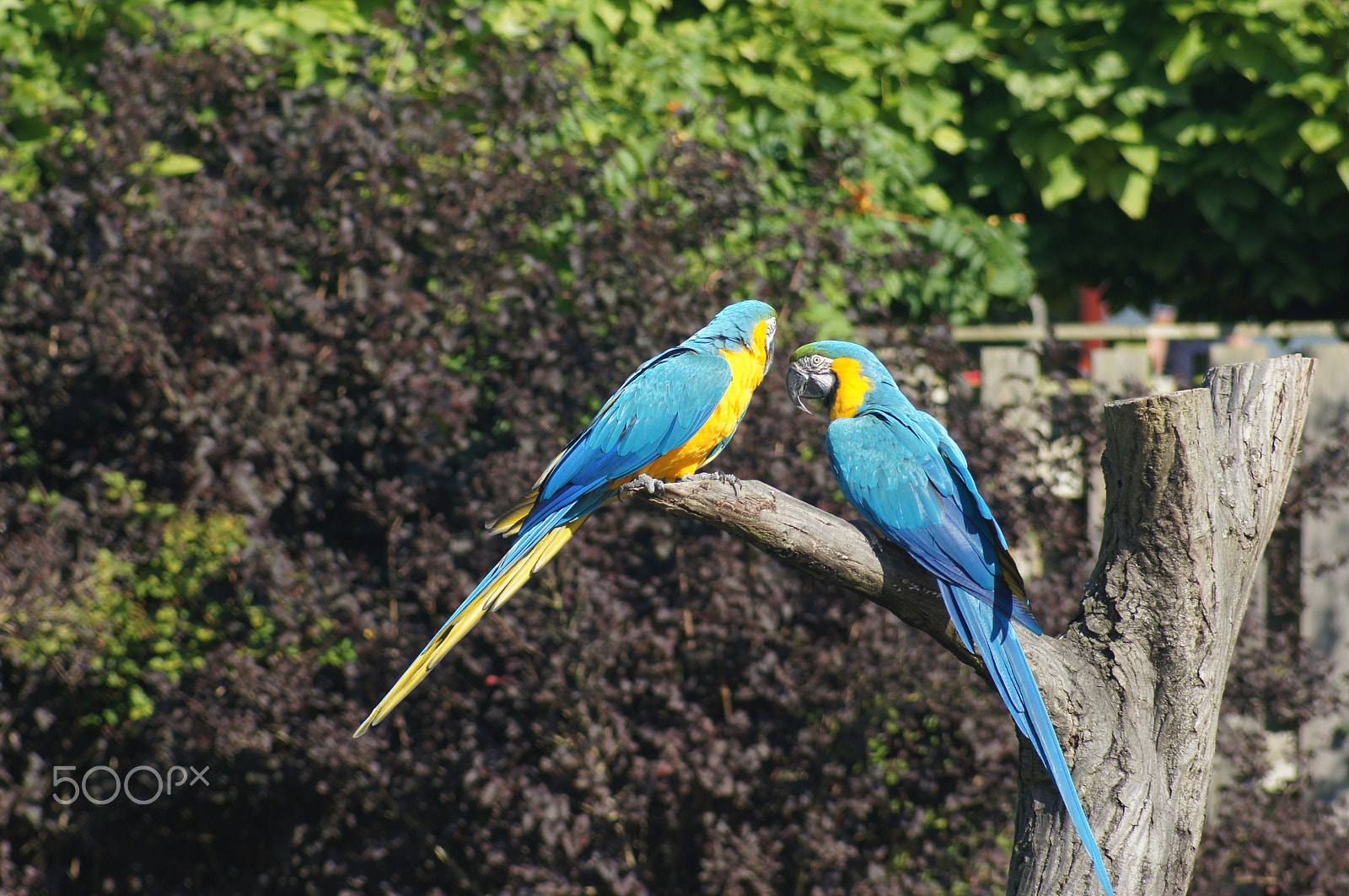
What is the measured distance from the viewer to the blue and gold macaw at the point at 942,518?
167cm

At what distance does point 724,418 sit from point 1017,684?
2.54ft

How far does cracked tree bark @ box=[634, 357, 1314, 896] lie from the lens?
5.61ft

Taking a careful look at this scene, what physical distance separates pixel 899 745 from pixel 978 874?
447 mm

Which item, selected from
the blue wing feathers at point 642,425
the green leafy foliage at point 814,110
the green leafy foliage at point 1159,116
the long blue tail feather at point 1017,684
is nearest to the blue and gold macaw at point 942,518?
the long blue tail feather at point 1017,684

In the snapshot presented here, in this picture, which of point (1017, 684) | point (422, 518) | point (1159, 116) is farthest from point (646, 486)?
point (1159, 116)

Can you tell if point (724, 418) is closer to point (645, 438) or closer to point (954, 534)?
point (645, 438)

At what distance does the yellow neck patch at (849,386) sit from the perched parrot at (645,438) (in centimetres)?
18

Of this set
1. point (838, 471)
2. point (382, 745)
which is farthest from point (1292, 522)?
point (382, 745)

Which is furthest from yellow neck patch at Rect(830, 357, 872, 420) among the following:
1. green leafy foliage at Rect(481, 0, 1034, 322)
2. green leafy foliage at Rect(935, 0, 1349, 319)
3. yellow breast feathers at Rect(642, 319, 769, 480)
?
green leafy foliage at Rect(935, 0, 1349, 319)

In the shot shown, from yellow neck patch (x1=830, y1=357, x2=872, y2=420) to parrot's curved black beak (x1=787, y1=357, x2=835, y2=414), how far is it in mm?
18

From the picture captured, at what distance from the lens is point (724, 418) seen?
217cm

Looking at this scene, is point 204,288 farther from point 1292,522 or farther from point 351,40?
point 1292,522

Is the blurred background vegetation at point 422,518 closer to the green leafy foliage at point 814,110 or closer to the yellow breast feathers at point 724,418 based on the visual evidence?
the green leafy foliage at point 814,110

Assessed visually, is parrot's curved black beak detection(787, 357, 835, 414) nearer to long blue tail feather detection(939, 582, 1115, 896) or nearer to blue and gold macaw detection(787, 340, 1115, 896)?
blue and gold macaw detection(787, 340, 1115, 896)
